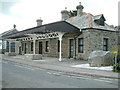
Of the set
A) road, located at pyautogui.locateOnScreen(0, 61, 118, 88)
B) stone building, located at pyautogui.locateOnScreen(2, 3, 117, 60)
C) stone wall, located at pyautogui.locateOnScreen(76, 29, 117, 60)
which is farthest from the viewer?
stone wall, located at pyautogui.locateOnScreen(76, 29, 117, 60)

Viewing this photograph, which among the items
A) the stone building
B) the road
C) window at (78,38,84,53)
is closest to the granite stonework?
the stone building

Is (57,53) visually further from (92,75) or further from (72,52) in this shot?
(92,75)

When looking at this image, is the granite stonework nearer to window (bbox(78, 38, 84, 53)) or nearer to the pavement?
window (bbox(78, 38, 84, 53))

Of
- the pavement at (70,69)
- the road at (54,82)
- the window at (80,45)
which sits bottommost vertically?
the pavement at (70,69)

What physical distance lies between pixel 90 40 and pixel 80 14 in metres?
6.68

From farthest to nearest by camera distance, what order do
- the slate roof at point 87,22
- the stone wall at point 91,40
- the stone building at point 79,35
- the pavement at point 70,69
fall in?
the slate roof at point 87,22 < the stone wall at point 91,40 < the stone building at point 79,35 < the pavement at point 70,69

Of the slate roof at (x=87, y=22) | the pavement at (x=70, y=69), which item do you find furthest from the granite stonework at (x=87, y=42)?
the pavement at (x=70, y=69)

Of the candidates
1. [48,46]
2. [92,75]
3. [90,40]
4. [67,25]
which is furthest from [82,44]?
[92,75]

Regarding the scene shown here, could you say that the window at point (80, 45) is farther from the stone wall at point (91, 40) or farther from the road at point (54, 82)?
the road at point (54, 82)

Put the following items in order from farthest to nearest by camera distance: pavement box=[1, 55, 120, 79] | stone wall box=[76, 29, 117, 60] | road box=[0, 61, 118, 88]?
stone wall box=[76, 29, 117, 60] < pavement box=[1, 55, 120, 79] < road box=[0, 61, 118, 88]

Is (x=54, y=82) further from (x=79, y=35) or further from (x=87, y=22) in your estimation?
(x=87, y=22)

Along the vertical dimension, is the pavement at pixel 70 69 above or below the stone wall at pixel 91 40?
below

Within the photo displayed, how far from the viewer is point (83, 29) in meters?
21.9

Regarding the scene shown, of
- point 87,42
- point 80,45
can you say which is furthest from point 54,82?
point 80,45
